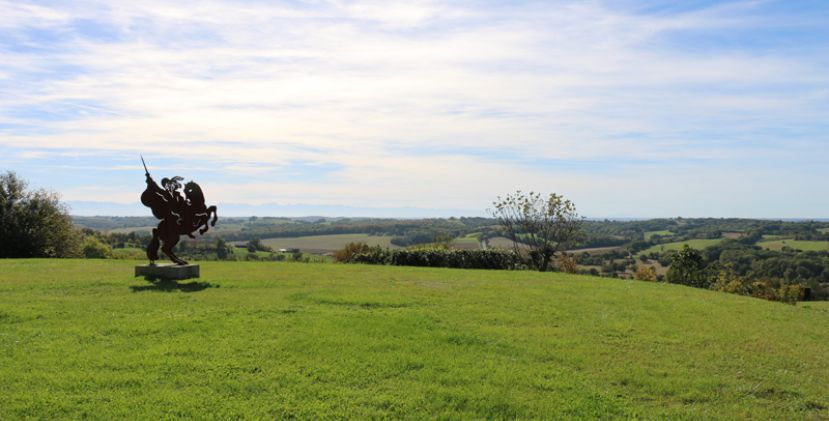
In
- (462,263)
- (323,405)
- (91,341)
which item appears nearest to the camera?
(323,405)

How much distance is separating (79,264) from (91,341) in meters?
14.1

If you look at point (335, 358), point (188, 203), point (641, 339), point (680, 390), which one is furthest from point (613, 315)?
point (188, 203)

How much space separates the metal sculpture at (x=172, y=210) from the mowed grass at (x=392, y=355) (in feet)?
7.19

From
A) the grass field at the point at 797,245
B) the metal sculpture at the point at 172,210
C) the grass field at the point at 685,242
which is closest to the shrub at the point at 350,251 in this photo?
the metal sculpture at the point at 172,210

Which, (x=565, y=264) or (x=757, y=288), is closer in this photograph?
(x=757, y=288)

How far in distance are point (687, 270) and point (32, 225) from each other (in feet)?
103

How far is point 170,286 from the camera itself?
15094 millimetres

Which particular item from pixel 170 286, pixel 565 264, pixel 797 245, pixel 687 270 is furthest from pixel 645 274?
pixel 797 245

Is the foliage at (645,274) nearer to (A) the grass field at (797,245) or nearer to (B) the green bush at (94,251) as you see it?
(B) the green bush at (94,251)

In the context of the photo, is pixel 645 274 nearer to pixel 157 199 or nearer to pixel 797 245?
pixel 157 199

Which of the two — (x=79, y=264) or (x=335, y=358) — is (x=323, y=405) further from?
(x=79, y=264)

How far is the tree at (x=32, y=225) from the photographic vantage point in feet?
93.8

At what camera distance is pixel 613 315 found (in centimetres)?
1259

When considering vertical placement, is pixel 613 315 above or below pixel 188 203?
below
